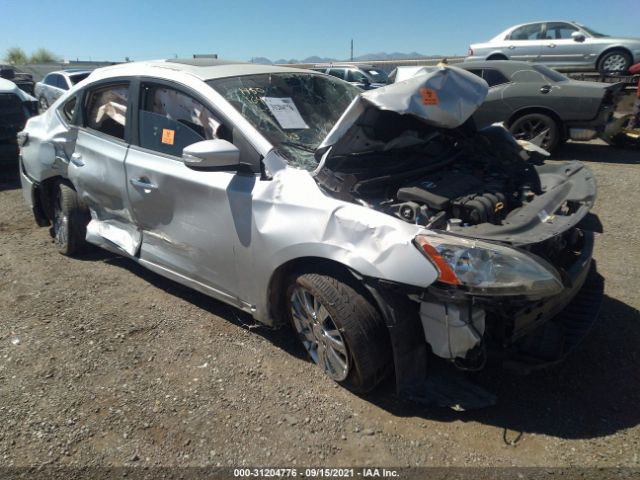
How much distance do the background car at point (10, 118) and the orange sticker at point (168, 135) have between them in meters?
6.39

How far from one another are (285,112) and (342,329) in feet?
5.03

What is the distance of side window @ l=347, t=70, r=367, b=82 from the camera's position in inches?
625

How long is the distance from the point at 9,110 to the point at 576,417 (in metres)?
9.30

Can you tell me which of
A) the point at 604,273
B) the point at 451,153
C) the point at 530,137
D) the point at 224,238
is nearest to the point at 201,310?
the point at 224,238

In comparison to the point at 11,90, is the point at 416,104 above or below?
below

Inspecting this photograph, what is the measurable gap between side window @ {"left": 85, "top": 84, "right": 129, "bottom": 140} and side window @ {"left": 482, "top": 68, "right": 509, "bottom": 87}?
258 inches

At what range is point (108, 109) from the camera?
3854 millimetres

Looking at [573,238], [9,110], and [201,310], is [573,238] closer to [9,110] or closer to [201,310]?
[201,310]

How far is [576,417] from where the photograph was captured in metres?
2.39

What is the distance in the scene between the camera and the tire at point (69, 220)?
4.27 metres

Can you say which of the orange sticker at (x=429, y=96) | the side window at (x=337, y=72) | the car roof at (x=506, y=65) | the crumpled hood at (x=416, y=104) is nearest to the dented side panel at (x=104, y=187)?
the crumpled hood at (x=416, y=104)

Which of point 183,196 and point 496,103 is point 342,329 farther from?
point 496,103

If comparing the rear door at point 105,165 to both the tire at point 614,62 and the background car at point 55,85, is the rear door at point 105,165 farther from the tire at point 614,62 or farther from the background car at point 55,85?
the tire at point 614,62

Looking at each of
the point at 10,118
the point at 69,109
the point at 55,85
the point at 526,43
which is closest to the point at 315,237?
the point at 69,109
